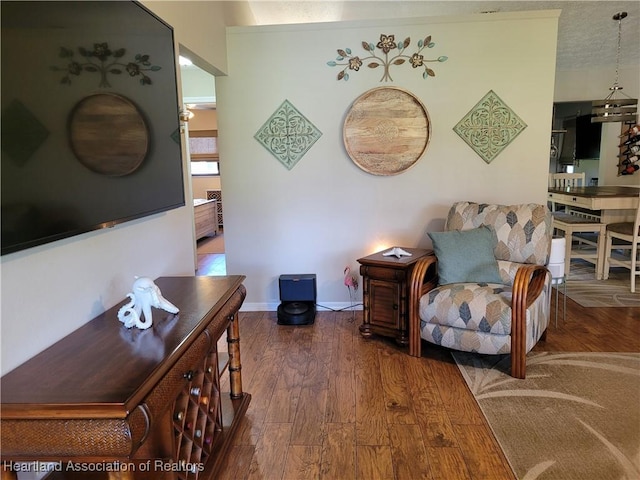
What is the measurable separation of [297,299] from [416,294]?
1.15 metres

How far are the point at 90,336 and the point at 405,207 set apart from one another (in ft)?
9.13

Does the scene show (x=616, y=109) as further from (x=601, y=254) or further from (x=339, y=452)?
(x=339, y=452)

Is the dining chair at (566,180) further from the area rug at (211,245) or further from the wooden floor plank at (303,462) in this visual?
the wooden floor plank at (303,462)

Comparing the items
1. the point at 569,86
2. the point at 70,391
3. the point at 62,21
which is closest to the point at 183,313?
the point at 70,391

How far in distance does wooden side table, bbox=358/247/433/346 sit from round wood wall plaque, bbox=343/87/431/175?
2.81ft

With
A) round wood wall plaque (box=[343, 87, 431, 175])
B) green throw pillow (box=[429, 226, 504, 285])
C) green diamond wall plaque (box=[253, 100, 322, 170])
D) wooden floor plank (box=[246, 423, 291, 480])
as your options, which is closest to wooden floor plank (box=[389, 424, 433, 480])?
wooden floor plank (box=[246, 423, 291, 480])

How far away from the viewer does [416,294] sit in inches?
108

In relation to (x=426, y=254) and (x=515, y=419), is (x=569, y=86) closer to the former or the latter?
(x=426, y=254)

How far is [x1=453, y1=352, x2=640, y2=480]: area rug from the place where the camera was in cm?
177

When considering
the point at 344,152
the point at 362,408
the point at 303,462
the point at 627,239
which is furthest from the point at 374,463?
the point at 627,239

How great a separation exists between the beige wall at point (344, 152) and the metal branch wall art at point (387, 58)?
5cm

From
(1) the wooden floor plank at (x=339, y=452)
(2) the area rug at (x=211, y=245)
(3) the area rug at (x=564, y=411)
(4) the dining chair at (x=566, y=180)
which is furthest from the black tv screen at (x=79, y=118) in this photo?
(4) the dining chair at (x=566, y=180)

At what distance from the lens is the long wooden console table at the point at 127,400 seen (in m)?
0.98

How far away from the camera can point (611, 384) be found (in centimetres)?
239
